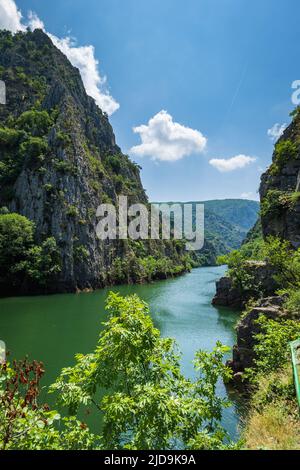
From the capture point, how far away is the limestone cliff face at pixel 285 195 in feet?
99.3

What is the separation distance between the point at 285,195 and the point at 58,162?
156 ft

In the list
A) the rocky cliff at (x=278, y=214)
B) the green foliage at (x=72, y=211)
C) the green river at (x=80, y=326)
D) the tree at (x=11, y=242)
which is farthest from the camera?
the green foliage at (x=72, y=211)

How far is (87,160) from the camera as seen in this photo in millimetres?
73938

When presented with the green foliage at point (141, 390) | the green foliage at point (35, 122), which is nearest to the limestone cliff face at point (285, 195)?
the green foliage at point (141, 390)

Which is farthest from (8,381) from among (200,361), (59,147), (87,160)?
(87,160)

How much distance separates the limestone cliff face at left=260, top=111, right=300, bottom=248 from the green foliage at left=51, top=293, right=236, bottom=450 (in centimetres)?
2628

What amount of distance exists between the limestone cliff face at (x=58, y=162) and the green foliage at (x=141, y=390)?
50.5 m

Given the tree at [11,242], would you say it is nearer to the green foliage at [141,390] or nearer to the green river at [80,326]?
the green river at [80,326]

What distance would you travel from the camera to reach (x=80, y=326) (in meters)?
29.5

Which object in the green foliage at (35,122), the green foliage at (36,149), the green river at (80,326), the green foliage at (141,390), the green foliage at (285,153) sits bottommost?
the green river at (80,326)

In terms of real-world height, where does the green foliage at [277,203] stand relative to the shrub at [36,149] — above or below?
below

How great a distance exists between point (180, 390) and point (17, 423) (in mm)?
3547
